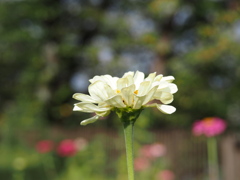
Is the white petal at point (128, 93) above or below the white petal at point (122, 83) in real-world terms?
below

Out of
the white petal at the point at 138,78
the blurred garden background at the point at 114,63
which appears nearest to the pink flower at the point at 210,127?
the white petal at the point at 138,78

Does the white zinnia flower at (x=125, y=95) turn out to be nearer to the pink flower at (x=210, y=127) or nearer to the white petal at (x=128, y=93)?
the white petal at (x=128, y=93)

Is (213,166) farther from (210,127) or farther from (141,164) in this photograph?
(210,127)

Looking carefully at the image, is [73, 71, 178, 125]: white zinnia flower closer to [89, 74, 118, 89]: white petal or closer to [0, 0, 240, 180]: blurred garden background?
[89, 74, 118, 89]: white petal

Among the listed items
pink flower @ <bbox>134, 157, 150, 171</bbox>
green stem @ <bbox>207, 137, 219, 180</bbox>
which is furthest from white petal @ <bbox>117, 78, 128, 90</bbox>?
pink flower @ <bbox>134, 157, 150, 171</bbox>

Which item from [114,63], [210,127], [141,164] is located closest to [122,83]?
[210,127]
